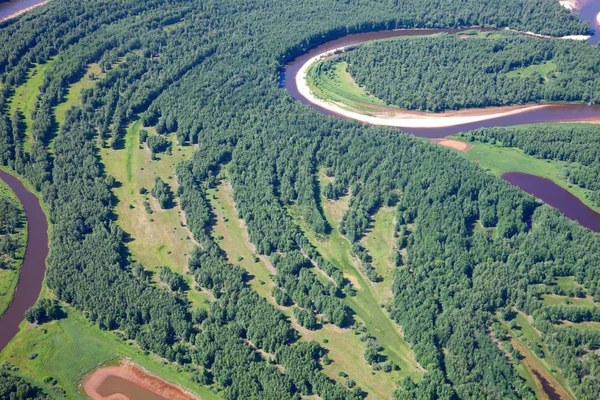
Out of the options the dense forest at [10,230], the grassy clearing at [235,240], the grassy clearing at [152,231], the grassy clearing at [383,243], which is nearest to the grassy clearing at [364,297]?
the grassy clearing at [383,243]

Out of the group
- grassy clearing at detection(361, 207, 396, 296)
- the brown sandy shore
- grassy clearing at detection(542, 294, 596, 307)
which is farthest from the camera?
grassy clearing at detection(361, 207, 396, 296)

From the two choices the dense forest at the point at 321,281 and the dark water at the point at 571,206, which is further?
the dark water at the point at 571,206

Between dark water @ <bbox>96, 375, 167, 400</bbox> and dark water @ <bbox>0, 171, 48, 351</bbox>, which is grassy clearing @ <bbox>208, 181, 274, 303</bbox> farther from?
dark water @ <bbox>0, 171, 48, 351</bbox>

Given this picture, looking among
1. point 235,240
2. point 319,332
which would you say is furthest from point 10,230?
point 319,332

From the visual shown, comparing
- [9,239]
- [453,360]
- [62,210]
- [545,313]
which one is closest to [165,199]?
[62,210]

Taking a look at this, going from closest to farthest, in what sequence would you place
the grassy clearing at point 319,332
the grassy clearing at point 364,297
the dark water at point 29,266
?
1. the grassy clearing at point 319,332
2. the grassy clearing at point 364,297
3. the dark water at point 29,266

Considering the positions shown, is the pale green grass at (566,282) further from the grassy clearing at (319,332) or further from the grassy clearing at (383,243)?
the grassy clearing at (319,332)

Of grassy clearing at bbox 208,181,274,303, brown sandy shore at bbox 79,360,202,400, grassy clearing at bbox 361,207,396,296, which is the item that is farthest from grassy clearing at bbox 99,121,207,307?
grassy clearing at bbox 361,207,396,296
